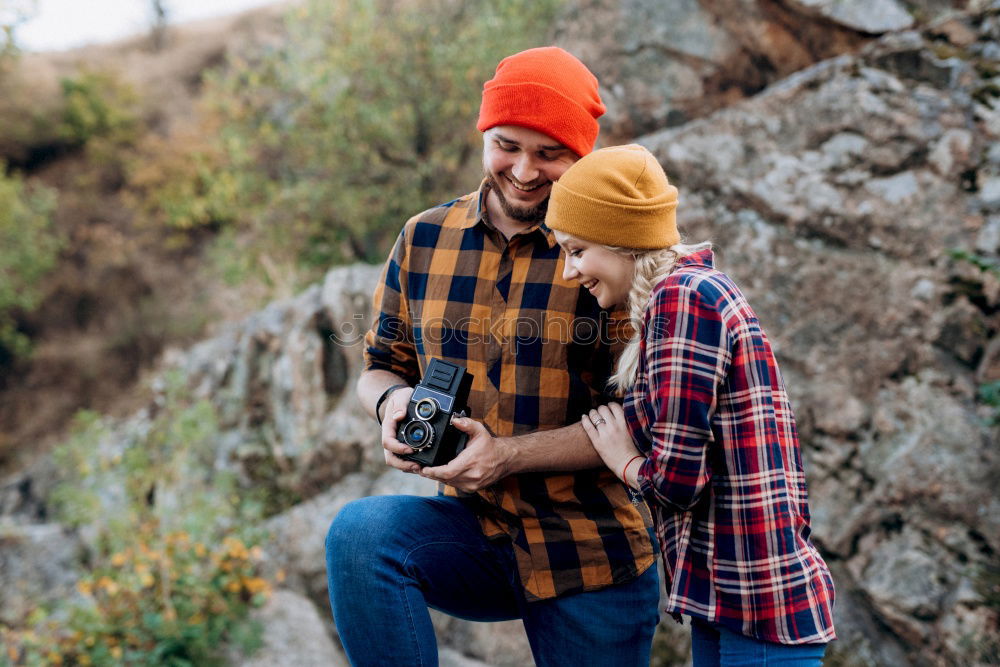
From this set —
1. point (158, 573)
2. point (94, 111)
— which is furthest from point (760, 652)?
point (94, 111)

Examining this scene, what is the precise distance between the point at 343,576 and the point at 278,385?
12.4 ft

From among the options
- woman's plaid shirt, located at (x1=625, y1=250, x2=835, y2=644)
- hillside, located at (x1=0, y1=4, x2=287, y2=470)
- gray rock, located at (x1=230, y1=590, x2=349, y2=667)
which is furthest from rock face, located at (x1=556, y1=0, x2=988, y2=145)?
hillside, located at (x1=0, y1=4, x2=287, y2=470)

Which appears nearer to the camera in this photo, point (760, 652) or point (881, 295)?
point (760, 652)

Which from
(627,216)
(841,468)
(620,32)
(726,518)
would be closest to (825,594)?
(726,518)

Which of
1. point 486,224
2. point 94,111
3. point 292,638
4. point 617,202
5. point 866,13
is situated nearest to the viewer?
point 617,202

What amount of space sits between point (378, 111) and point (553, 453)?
594 centimetres

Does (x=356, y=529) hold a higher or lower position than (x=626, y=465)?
lower

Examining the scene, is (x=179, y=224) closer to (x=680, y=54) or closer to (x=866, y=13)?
(x=680, y=54)

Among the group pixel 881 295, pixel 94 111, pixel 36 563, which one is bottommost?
pixel 36 563

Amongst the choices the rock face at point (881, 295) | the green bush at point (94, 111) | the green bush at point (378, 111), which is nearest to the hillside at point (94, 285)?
the green bush at point (94, 111)

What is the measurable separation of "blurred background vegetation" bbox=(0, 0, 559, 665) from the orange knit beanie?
2.69m

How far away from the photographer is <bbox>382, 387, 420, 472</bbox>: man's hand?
6.38 ft

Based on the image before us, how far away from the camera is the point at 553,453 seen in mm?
1994

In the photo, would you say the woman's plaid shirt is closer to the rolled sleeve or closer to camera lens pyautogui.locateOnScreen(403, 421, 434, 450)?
camera lens pyautogui.locateOnScreen(403, 421, 434, 450)
